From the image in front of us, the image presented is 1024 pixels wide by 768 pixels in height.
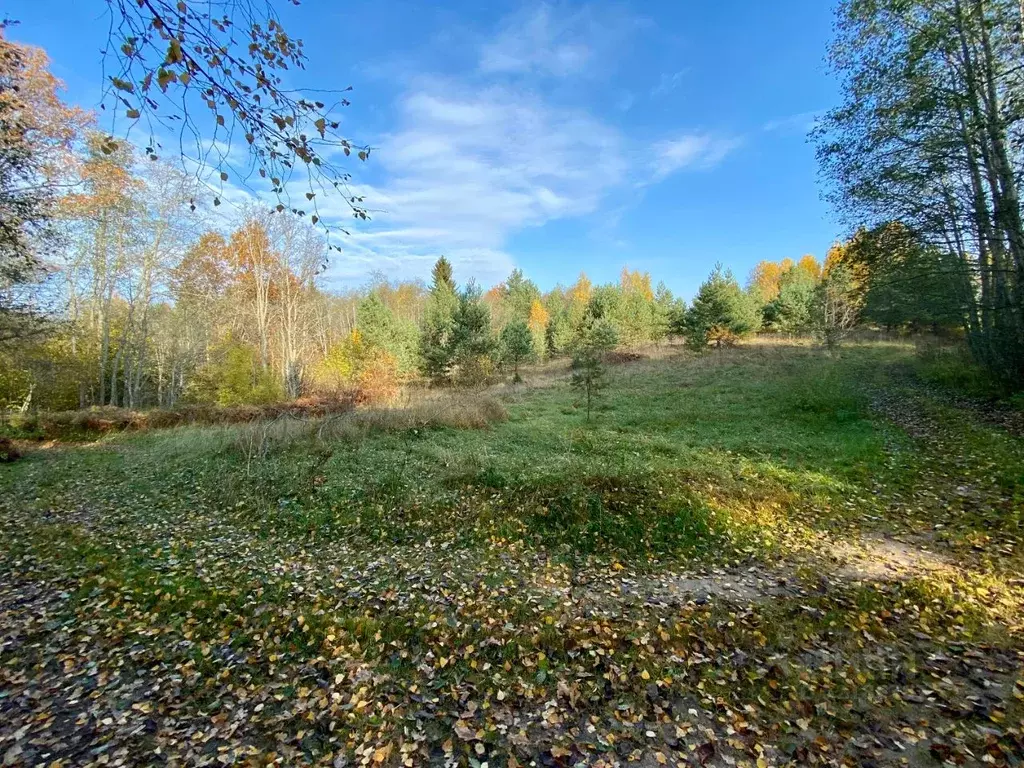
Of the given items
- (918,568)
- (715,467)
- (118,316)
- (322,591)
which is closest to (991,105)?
(715,467)

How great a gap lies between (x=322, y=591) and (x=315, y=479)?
4.19 m

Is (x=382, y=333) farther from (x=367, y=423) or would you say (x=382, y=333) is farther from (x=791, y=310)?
(x=791, y=310)

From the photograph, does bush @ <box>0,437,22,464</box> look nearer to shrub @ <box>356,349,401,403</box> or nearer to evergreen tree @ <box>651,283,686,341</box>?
shrub @ <box>356,349,401,403</box>

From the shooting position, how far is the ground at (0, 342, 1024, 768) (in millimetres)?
3248

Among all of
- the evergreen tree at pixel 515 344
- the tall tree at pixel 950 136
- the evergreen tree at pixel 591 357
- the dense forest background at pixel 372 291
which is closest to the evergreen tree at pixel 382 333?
the dense forest background at pixel 372 291

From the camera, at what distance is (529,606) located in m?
5.05

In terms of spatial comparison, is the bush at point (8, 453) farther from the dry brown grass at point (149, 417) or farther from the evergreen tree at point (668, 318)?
the evergreen tree at point (668, 318)

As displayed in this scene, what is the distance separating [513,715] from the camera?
3523 millimetres

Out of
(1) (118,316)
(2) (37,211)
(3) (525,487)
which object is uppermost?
(2) (37,211)

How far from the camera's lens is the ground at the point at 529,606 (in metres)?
3.25

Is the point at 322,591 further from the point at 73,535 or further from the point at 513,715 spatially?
the point at 73,535

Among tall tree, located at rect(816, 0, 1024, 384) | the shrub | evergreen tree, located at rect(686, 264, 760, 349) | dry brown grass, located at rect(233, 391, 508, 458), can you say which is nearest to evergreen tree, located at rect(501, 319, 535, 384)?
the shrub

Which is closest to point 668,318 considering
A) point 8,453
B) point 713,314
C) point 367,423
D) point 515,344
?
point 713,314

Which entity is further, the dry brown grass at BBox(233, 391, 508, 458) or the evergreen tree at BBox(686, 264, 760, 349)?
the evergreen tree at BBox(686, 264, 760, 349)
